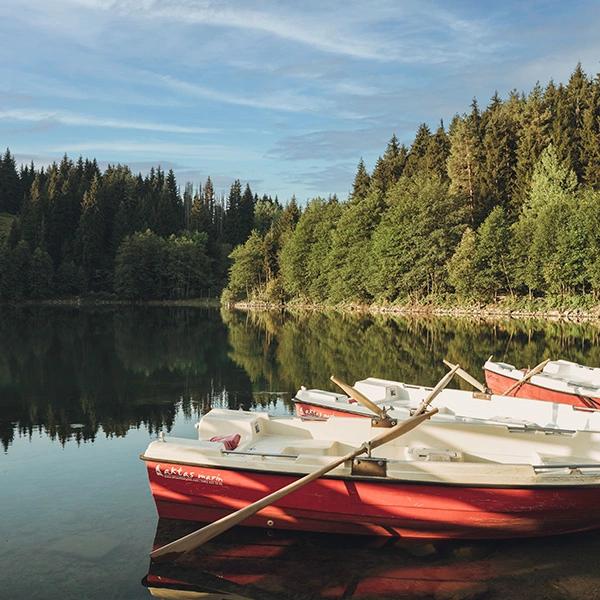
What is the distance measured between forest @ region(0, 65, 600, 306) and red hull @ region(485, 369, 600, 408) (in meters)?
42.5

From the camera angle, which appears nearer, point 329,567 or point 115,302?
point 329,567

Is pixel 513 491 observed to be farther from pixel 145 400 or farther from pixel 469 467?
pixel 145 400

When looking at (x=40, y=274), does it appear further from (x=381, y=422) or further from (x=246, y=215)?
(x=381, y=422)

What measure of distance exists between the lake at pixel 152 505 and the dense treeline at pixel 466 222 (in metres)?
28.7

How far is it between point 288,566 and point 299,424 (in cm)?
396

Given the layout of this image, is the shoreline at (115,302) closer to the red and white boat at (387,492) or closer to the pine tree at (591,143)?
the pine tree at (591,143)

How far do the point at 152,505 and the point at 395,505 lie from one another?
5.00m

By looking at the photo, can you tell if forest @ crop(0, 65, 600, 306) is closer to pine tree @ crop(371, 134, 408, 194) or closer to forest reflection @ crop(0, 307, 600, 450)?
pine tree @ crop(371, 134, 408, 194)

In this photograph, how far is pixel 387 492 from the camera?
10008mm

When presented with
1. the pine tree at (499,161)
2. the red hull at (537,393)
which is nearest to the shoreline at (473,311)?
the pine tree at (499,161)

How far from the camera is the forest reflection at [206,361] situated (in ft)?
70.6

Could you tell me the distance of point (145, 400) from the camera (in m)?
23.2

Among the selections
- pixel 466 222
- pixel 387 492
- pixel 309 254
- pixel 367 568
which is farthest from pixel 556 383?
pixel 309 254

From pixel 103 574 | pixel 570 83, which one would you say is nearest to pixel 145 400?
pixel 103 574
